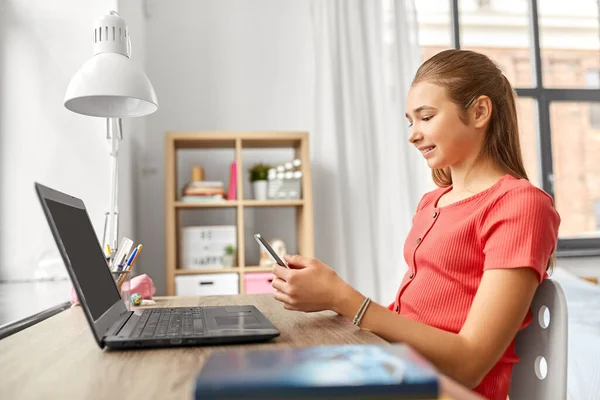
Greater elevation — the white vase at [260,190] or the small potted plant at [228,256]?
the white vase at [260,190]

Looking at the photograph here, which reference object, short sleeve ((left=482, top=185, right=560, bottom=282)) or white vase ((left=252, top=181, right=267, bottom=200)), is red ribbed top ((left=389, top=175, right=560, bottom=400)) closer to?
short sleeve ((left=482, top=185, right=560, bottom=282))

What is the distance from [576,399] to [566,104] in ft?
7.71

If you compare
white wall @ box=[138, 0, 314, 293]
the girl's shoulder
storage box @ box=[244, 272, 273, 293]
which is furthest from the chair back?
white wall @ box=[138, 0, 314, 293]

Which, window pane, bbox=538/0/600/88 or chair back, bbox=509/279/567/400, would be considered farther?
window pane, bbox=538/0/600/88

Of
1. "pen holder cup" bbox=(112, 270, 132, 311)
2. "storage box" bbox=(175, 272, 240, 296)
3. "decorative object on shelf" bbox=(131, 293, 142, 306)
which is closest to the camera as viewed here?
"pen holder cup" bbox=(112, 270, 132, 311)

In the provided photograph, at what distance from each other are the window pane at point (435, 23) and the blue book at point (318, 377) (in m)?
3.27

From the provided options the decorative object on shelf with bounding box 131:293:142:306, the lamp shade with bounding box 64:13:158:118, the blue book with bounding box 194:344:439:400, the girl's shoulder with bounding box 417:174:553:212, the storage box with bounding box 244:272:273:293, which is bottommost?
the storage box with bounding box 244:272:273:293

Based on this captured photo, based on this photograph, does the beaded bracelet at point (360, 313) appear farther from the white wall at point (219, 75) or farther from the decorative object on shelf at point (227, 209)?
the white wall at point (219, 75)

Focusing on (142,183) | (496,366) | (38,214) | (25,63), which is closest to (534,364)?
(496,366)

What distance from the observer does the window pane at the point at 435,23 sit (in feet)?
11.3

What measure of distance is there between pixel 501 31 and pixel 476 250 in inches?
122

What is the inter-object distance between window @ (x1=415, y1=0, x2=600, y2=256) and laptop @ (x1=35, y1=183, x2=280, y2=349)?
275 cm

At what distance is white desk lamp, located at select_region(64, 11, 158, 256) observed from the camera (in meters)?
1.18

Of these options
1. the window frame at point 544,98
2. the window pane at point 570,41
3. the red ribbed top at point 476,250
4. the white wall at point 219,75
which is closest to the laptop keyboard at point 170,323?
the red ribbed top at point 476,250
